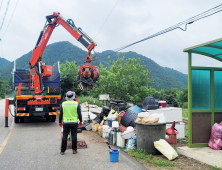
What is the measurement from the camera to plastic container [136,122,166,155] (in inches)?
259

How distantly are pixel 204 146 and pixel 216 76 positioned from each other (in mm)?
2059

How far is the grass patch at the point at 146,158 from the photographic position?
18.8ft

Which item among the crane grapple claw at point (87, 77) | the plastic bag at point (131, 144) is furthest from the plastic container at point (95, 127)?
the plastic bag at point (131, 144)

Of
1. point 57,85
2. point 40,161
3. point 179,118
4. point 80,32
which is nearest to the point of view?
point 40,161

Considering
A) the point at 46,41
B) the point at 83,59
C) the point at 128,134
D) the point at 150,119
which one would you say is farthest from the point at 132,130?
the point at 83,59

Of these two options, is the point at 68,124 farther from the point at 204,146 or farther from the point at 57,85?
the point at 57,85

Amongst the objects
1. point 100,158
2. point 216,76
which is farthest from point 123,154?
point 216,76

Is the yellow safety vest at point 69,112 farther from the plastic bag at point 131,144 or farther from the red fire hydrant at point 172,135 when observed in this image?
the red fire hydrant at point 172,135

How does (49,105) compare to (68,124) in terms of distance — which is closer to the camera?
(68,124)

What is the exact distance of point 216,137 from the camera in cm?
641

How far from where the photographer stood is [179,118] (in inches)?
361

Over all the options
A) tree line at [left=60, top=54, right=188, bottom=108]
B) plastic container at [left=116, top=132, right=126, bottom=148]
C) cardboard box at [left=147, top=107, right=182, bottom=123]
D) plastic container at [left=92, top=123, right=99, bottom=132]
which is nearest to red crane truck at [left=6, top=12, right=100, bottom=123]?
plastic container at [left=92, top=123, right=99, bottom=132]

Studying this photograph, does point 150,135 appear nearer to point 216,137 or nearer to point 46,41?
point 216,137

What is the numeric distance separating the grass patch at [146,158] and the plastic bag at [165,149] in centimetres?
20
